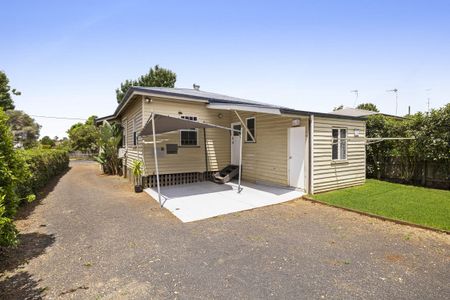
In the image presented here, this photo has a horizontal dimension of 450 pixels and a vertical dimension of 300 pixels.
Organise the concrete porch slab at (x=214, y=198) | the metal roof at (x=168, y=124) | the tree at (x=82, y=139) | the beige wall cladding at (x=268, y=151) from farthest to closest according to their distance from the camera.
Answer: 1. the tree at (x=82, y=139)
2. the beige wall cladding at (x=268, y=151)
3. the metal roof at (x=168, y=124)
4. the concrete porch slab at (x=214, y=198)

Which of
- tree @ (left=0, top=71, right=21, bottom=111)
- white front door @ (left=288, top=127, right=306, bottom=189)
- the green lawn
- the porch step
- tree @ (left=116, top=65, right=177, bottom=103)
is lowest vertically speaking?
the green lawn

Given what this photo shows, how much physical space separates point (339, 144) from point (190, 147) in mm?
6032

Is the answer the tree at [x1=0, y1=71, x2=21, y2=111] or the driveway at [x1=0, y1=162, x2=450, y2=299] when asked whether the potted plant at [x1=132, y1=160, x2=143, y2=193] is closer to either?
→ the driveway at [x1=0, y1=162, x2=450, y2=299]

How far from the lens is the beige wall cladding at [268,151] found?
8.52 metres

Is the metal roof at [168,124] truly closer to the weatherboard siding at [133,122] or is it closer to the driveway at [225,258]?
the weatherboard siding at [133,122]

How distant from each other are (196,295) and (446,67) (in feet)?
46.7

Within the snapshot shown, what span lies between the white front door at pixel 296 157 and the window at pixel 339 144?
58.0 inches

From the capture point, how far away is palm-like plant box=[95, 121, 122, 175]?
14.0m

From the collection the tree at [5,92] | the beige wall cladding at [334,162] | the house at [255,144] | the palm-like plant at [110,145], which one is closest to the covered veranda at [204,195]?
the house at [255,144]

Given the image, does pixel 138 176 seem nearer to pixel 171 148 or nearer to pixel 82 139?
pixel 171 148

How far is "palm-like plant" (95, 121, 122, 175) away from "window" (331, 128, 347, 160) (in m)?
12.1

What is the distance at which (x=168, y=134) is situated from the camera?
9664 millimetres

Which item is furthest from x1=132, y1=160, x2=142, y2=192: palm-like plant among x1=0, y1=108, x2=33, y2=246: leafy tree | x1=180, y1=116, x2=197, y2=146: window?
x1=0, y1=108, x2=33, y2=246: leafy tree

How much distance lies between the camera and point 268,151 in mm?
9164
